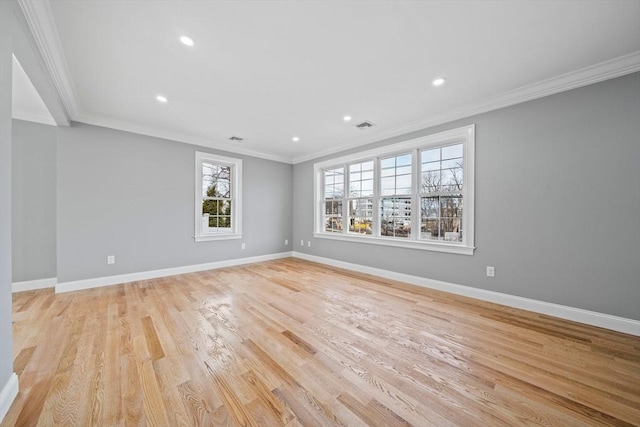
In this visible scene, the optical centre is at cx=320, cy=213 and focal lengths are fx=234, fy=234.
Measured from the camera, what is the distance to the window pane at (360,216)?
4.64m

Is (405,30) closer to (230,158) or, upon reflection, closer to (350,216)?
(350,216)

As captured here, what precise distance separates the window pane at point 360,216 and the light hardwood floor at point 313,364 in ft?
6.07

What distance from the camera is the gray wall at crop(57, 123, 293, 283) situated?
3412 millimetres

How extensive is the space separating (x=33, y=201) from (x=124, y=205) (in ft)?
3.72

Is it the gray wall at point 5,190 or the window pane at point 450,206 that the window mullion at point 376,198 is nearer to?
the window pane at point 450,206

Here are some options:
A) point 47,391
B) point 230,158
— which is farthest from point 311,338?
point 230,158

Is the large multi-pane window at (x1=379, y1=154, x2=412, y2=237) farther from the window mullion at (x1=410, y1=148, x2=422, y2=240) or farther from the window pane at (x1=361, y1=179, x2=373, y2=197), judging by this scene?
the window pane at (x1=361, y1=179, x2=373, y2=197)

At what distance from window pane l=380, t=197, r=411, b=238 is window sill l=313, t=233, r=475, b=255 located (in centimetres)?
16

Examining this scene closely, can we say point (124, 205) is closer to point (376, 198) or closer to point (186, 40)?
point (186, 40)

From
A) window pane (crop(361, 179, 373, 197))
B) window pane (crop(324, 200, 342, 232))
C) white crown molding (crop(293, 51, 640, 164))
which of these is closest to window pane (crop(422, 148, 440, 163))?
white crown molding (crop(293, 51, 640, 164))

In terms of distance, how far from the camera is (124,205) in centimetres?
380

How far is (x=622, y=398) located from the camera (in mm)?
1469

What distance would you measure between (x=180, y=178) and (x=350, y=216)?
3399 mm

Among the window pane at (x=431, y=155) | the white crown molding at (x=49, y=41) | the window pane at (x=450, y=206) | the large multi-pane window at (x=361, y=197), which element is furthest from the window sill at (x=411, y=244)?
the white crown molding at (x=49, y=41)
